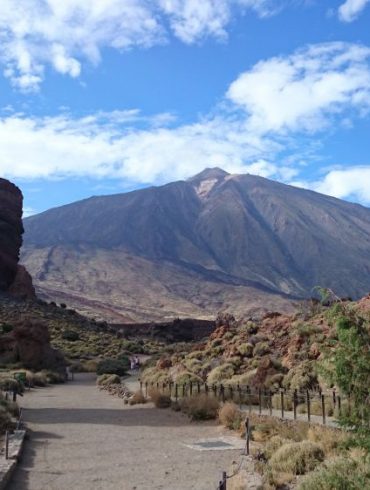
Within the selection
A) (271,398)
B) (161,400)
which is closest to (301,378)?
(271,398)

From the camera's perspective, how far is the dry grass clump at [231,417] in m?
19.2

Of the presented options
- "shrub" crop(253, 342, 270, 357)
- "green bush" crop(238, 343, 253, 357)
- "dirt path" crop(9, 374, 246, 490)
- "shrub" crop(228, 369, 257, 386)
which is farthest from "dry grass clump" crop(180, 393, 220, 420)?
"green bush" crop(238, 343, 253, 357)

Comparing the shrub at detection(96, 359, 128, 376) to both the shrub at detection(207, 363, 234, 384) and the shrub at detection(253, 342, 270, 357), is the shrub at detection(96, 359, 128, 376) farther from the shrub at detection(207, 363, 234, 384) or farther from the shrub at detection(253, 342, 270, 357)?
the shrub at detection(207, 363, 234, 384)

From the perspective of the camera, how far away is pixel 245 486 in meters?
11.0

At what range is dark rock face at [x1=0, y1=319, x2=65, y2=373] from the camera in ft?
138

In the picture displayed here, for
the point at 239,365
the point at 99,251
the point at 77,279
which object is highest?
the point at 99,251

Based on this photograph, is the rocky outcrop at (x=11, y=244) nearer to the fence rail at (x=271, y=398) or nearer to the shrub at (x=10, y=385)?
the shrub at (x=10, y=385)

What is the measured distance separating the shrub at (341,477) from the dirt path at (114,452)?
3.33m

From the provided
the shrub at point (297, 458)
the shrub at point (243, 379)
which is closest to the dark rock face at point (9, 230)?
the shrub at point (243, 379)

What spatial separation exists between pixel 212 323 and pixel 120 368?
4528cm

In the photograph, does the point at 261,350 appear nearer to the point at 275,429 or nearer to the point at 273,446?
the point at 275,429

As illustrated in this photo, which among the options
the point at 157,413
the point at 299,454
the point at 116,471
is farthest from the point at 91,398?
the point at 299,454

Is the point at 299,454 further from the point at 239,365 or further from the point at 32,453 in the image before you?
the point at 239,365

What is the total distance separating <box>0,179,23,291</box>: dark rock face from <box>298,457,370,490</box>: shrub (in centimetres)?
6761
